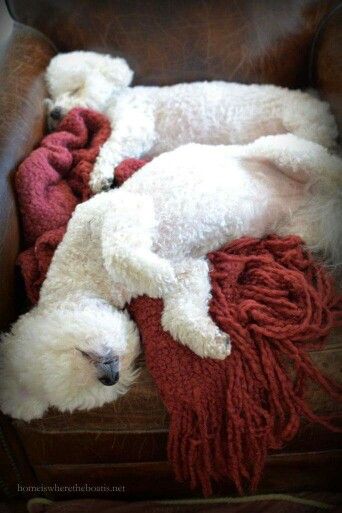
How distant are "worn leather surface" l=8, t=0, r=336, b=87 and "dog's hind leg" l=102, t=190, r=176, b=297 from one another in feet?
2.08

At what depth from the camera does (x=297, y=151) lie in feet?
3.57

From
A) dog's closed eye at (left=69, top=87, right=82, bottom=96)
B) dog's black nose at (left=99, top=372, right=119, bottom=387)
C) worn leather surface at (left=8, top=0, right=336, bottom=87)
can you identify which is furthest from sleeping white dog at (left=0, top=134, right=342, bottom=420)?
dog's closed eye at (left=69, top=87, right=82, bottom=96)

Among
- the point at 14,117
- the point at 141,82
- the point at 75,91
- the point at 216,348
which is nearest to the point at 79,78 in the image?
the point at 75,91

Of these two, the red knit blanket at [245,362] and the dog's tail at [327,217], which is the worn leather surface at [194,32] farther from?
the red knit blanket at [245,362]

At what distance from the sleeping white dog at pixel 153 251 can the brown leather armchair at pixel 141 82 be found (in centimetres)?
7

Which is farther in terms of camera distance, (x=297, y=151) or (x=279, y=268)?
(x=297, y=151)

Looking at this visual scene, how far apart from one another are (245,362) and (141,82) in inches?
39.1

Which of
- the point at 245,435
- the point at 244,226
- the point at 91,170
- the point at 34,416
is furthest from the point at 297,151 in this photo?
the point at 34,416

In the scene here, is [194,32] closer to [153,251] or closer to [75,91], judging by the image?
[75,91]

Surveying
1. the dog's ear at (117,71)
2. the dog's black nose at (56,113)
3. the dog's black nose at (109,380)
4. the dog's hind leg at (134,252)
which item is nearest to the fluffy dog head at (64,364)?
the dog's black nose at (109,380)

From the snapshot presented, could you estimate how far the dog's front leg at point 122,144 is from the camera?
121 cm

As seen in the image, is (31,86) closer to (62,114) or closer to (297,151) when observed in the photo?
(62,114)

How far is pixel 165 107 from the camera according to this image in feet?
4.51

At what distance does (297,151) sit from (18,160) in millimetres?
694
